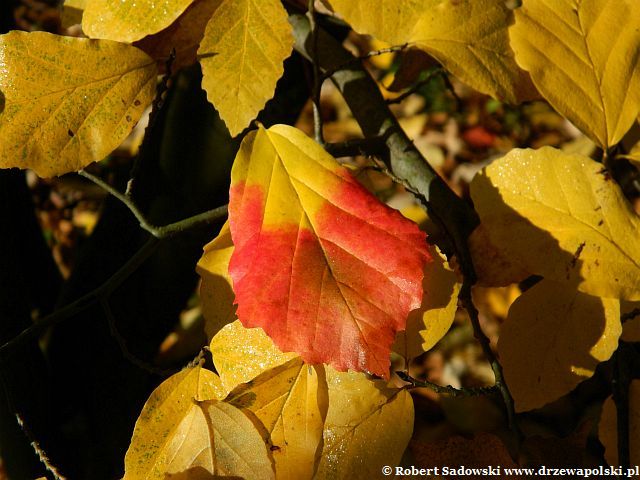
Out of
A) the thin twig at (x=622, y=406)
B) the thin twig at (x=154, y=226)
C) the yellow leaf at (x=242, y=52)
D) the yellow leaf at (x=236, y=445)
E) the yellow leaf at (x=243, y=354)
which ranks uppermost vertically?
the yellow leaf at (x=242, y=52)

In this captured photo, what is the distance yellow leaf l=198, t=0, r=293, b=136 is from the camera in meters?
0.46

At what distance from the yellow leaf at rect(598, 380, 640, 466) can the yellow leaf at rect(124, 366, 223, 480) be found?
1.06 ft

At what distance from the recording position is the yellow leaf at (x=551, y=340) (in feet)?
1.59

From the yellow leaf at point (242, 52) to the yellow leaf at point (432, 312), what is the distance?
0.18 meters

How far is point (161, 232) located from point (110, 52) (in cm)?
15

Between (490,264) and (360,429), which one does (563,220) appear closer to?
(490,264)

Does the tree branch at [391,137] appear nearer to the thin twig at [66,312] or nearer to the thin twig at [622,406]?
the thin twig at [622,406]

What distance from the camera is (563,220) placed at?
0.49 m

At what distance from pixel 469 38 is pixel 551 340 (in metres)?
0.25

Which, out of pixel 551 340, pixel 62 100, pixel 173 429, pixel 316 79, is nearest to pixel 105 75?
pixel 62 100

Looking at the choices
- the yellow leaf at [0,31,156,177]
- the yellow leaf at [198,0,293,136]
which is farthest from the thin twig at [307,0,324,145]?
the yellow leaf at [0,31,156,177]

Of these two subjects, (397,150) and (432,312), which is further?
(397,150)

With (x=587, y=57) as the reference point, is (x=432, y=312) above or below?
below

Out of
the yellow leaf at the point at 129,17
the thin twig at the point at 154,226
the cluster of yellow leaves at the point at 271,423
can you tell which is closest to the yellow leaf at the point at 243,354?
the cluster of yellow leaves at the point at 271,423
